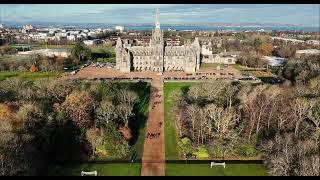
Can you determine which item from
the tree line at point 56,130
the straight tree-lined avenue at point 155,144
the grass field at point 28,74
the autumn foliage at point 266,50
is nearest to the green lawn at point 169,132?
the straight tree-lined avenue at point 155,144

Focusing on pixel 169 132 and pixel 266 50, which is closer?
pixel 169 132

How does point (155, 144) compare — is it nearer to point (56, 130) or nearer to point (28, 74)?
point (56, 130)

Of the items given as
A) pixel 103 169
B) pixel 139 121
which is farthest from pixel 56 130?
pixel 139 121

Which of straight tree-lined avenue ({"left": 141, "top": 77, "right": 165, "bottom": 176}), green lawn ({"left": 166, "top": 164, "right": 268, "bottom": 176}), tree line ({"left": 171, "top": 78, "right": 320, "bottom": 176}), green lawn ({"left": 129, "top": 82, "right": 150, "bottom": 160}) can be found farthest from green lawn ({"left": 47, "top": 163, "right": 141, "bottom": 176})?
tree line ({"left": 171, "top": 78, "right": 320, "bottom": 176})

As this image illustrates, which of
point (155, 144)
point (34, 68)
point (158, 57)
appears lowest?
point (155, 144)

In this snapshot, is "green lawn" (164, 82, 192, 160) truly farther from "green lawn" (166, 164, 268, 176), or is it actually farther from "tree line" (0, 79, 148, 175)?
"tree line" (0, 79, 148, 175)
